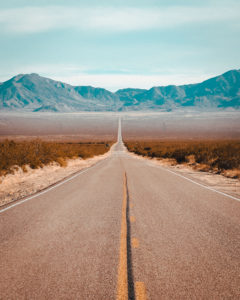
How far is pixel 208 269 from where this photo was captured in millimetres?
3881

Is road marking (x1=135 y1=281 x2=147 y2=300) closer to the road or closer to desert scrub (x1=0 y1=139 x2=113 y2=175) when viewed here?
the road

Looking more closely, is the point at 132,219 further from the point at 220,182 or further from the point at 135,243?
the point at 220,182

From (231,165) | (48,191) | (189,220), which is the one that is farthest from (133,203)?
(231,165)

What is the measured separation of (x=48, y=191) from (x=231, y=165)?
43.9 feet

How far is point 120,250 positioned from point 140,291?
4.22 ft

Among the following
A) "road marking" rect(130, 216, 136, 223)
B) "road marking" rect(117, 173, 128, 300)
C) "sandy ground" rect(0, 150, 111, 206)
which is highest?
"road marking" rect(117, 173, 128, 300)

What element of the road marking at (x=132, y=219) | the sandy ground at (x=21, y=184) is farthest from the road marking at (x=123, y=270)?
the sandy ground at (x=21, y=184)

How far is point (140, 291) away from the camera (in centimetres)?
329

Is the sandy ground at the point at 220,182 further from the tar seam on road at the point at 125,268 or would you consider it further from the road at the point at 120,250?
the tar seam on road at the point at 125,268

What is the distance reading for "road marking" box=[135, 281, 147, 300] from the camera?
125 inches

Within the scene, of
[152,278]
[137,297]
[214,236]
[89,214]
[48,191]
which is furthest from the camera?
[48,191]

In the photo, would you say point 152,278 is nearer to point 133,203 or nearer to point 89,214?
point 89,214

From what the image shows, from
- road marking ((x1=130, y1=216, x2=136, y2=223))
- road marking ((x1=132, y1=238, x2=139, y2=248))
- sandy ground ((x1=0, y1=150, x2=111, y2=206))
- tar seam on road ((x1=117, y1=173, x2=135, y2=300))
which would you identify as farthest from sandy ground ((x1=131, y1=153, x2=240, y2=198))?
sandy ground ((x1=0, y1=150, x2=111, y2=206))

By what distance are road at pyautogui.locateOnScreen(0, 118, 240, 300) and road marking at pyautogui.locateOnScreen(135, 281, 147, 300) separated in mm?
13
